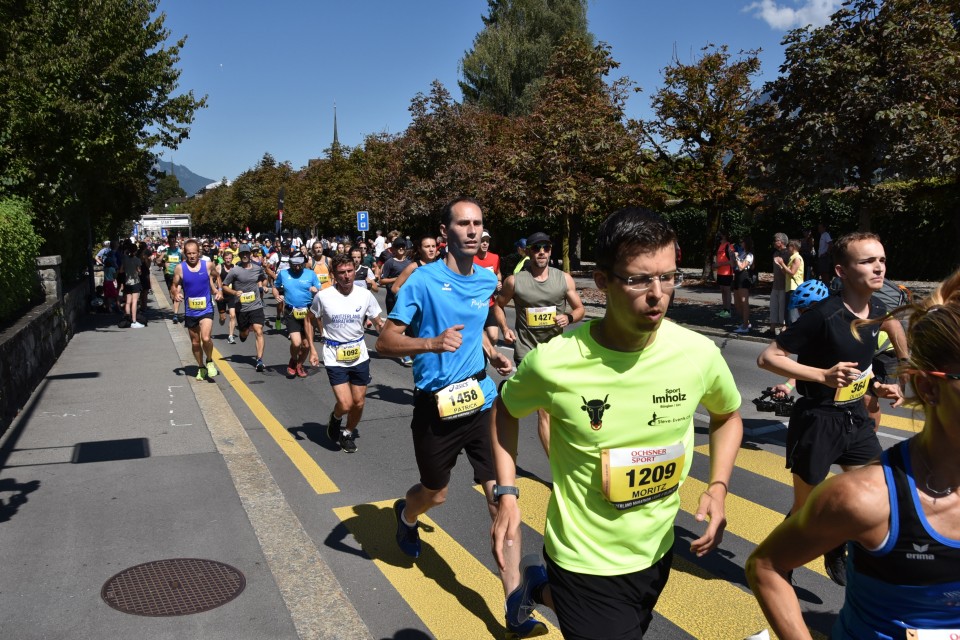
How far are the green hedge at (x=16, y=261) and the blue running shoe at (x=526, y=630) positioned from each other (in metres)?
8.83

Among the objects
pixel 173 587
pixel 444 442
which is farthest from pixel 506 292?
pixel 173 587

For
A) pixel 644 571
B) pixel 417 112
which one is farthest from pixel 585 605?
pixel 417 112

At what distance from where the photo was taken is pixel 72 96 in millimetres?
16188

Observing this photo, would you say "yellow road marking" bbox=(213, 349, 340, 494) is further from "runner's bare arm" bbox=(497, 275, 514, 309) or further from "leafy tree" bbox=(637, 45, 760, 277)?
"leafy tree" bbox=(637, 45, 760, 277)

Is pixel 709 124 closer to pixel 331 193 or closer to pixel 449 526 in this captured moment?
pixel 449 526

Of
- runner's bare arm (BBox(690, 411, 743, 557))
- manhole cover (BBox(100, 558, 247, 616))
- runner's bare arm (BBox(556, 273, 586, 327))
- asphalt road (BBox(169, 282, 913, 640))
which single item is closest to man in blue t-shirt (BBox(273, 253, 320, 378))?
asphalt road (BBox(169, 282, 913, 640))

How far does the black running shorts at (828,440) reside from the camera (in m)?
4.09

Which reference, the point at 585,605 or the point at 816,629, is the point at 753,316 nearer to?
the point at 816,629

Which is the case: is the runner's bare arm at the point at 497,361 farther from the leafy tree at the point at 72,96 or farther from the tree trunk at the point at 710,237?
the tree trunk at the point at 710,237

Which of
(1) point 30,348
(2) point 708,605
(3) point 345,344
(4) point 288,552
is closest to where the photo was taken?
(2) point 708,605

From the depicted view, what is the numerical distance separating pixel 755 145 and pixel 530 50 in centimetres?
3084

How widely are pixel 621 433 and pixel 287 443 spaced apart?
5766mm

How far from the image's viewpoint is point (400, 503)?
479 centimetres

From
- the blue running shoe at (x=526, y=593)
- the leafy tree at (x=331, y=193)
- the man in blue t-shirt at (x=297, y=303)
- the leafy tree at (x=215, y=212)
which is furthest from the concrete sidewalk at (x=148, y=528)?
the leafy tree at (x=215, y=212)
